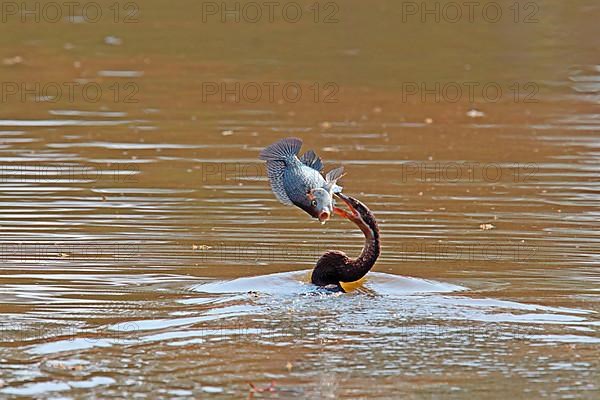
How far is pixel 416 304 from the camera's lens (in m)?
7.85

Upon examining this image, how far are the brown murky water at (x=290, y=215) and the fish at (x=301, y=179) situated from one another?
604 millimetres

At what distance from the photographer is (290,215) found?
11.0 m

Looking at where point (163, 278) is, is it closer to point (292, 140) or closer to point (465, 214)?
point (292, 140)

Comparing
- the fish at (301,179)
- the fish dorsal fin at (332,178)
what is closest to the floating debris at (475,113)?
the fish at (301,179)

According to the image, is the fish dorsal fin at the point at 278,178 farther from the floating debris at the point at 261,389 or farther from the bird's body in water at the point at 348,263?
the floating debris at the point at 261,389

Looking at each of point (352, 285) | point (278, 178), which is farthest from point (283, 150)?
point (352, 285)

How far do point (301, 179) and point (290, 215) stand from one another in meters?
3.07

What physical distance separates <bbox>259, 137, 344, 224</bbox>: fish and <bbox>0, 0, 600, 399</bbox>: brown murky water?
604 millimetres

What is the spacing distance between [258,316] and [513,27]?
703 inches

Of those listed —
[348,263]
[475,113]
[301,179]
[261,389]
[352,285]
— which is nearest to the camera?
[261,389]

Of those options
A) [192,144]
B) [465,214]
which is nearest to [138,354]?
[465,214]

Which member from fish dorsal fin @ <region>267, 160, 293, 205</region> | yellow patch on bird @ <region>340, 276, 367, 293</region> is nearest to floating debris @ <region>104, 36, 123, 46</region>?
yellow patch on bird @ <region>340, 276, 367, 293</region>

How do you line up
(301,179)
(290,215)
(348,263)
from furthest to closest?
(290,215) < (348,263) < (301,179)

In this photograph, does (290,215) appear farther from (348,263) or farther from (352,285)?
(348,263)
